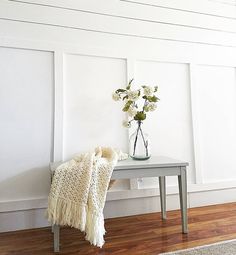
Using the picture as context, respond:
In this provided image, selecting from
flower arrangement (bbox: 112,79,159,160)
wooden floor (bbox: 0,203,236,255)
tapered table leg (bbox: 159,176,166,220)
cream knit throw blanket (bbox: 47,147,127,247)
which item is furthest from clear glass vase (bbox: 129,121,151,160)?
wooden floor (bbox: 0,203,236,255)

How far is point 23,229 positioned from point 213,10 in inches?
112

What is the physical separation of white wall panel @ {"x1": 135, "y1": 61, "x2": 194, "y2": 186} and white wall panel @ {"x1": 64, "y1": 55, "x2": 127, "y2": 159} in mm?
266

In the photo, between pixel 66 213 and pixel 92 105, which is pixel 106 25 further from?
pixel 66 213

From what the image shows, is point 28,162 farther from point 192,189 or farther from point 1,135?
point 192,189

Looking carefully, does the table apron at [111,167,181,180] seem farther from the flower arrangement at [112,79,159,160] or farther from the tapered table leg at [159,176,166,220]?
the tapered table leg at [159,176,166,220]

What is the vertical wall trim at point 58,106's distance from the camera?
6.02ft

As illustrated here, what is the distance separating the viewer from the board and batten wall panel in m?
1.74

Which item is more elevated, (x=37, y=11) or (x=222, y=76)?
(x=37, y=11)

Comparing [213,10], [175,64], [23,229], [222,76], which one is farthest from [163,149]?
[213,10]

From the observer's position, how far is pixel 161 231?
1.64m

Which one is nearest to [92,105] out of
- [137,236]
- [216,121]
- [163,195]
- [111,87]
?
[111,87]

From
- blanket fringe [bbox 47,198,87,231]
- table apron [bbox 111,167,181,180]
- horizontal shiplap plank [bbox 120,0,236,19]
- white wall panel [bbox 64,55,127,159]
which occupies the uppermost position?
horizontal shiplap plank [bbox 120,0,236,19]

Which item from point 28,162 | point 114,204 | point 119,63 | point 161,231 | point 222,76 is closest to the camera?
point 161,231

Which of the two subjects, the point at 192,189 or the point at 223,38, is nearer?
the point at 192,189
